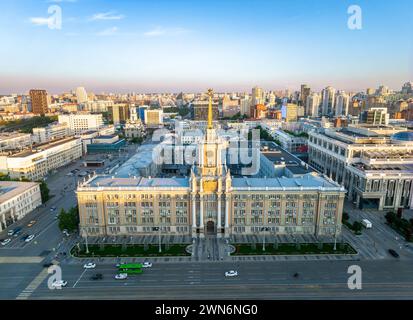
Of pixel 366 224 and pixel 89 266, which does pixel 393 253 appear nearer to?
pixel 366 224

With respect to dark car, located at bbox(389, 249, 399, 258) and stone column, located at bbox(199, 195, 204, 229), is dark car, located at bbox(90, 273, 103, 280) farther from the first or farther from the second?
dark car, located at bbox(389, 249, 399, 258)

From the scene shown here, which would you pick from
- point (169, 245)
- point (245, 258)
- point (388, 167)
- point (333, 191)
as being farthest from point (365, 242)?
point (169, 245)

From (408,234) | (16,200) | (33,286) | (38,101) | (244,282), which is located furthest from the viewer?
(38,101)

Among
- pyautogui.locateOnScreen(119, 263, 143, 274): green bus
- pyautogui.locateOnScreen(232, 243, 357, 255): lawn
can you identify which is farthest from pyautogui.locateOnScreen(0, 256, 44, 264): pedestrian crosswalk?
pyautogui.locateOnScreen(232, 243, 357, 255): lawn

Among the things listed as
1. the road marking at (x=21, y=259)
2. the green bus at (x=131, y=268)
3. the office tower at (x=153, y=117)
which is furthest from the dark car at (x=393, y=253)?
the office tower at (x=153, y=117)

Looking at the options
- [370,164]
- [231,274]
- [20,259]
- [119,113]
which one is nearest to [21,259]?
[20,259]
